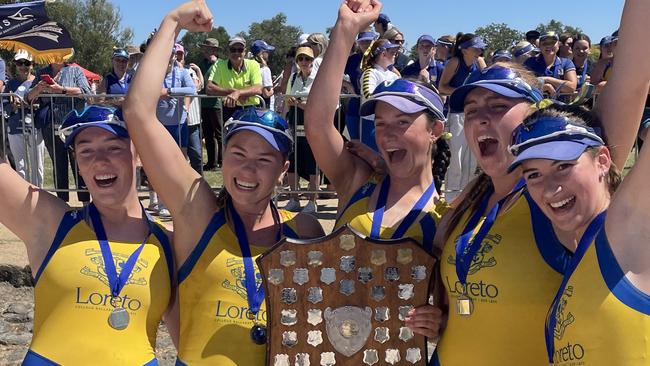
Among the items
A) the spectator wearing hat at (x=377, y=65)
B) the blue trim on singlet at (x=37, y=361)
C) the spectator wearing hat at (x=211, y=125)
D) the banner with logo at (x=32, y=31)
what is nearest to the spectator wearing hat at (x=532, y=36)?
the spectator wearing hat at (x=377, y=65)

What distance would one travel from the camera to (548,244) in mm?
2457

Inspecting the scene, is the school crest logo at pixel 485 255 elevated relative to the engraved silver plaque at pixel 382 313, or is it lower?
elevated

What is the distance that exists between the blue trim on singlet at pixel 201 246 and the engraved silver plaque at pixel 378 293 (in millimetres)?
702

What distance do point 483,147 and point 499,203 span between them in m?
0.24

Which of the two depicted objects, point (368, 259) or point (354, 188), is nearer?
point (368, 259)

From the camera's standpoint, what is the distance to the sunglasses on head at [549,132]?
7.41 feet

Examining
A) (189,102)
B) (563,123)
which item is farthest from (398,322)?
(189,102)

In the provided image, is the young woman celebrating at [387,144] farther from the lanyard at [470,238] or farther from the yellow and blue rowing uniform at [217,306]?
the yellow and blue rowing uniform at [217,306]

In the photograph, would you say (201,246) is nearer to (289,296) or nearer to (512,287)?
(289,296)

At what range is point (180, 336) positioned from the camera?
9.34ft

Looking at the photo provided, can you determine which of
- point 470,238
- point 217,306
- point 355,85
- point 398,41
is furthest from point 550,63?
point 217,306

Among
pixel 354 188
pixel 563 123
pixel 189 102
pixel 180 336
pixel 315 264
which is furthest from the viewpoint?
pixel 189 102

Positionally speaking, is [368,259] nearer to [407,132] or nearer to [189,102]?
[407,132]

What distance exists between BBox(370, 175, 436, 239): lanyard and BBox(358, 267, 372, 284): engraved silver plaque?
163mm
